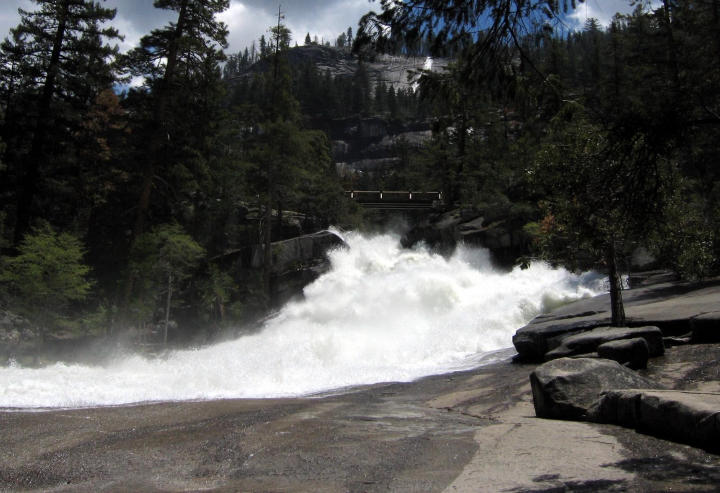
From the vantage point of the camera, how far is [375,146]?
113 meters

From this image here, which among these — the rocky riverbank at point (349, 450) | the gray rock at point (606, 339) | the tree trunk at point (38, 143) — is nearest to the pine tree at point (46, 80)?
the tree trunk at point (38, 143)

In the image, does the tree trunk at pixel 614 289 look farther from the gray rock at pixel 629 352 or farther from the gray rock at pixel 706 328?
the gray rock at pixel 629 352

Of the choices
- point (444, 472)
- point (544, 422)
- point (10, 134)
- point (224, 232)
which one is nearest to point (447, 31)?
point (444, 472)

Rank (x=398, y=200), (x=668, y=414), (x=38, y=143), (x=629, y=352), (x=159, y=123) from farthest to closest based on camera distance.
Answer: (x=398, y=200) < (x=38, y=143) < (x=159, y=123) < (x=629, y=352) < (x=668, y=414)

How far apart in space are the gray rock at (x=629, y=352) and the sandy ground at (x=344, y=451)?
57 centimetres

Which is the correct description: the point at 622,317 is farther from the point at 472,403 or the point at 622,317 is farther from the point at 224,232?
the point at 224,232

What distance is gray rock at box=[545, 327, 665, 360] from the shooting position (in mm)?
10688

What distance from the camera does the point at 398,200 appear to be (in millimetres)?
39812

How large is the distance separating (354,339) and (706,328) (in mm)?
12483

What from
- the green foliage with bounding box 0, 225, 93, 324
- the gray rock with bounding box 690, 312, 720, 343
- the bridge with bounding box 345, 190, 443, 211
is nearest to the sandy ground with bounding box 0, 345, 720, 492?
the gray rock with bounding box 690, 312, 720, 343

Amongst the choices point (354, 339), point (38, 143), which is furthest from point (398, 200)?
point (38, 143)

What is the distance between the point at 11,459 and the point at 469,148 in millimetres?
34750

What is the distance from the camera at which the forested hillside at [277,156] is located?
555 cm

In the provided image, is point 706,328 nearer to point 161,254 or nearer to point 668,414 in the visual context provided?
point 668,414
